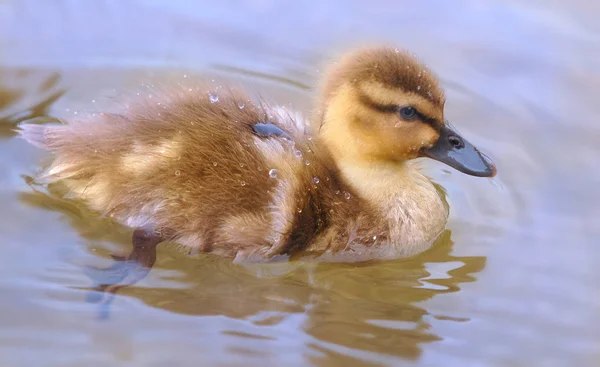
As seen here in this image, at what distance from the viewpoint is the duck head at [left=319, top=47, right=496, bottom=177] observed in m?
2.66

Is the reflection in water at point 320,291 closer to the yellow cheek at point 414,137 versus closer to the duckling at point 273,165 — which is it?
the duckling at point 273,165

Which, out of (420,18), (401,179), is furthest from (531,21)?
(401,179)

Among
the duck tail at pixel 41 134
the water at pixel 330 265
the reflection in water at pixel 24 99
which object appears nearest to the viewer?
the water at pixel 330 265

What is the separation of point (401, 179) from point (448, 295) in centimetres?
41

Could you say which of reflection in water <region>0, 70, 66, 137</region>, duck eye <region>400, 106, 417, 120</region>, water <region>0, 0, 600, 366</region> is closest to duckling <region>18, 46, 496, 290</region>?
duck eye <region>400, 106, 417, 120</region>

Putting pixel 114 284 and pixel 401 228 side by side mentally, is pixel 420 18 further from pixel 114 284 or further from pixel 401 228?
pixel 114 284

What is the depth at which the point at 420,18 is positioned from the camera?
407 cm

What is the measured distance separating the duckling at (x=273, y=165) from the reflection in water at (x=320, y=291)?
5 cm

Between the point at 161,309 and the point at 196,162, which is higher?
the point at 196,162

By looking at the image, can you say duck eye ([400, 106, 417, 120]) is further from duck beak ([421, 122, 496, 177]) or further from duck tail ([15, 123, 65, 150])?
duck tail ([15, 123, 65, 150])

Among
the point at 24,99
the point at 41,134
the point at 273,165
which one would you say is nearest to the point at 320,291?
the point at 273,165

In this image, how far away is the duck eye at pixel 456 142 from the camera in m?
2.80

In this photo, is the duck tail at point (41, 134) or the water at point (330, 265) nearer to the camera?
the water at point (330, 265)

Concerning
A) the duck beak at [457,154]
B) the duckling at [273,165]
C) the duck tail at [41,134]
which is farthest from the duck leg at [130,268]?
the duck beak at [457,154]
